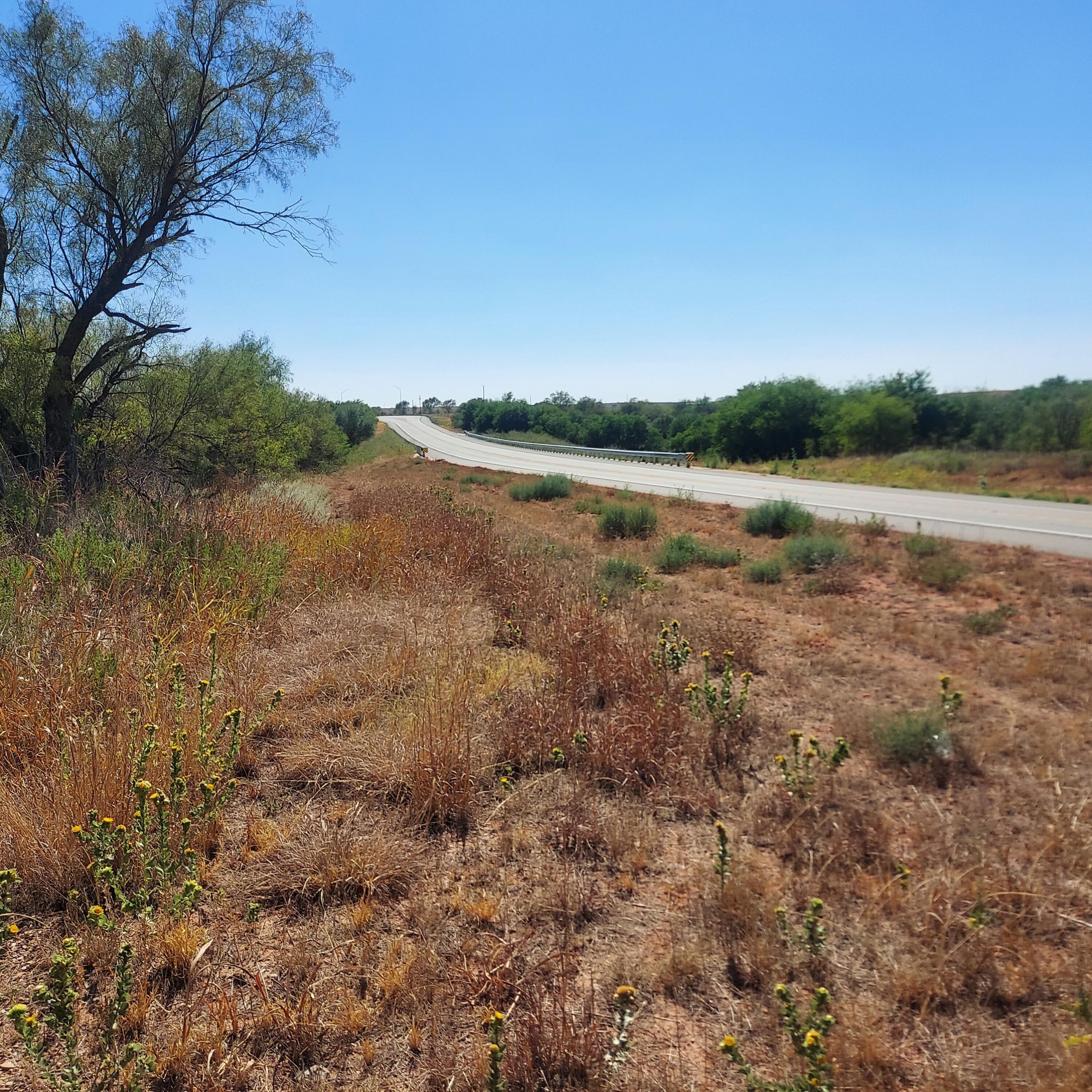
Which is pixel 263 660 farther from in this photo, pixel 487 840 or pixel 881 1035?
pixel 881 1035

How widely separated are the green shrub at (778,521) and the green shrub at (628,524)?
1.77 m

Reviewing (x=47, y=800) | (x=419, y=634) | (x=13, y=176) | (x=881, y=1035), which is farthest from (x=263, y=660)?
(x=13, y=176)

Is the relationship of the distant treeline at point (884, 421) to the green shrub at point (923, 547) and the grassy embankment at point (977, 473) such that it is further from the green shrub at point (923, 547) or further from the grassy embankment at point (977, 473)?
the green shrub at point (923, 547)

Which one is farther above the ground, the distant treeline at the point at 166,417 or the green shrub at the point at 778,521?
the distant treeline at the point at 166,417

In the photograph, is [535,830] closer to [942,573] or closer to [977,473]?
Answer: [942,573]

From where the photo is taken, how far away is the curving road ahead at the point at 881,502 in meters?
11.8

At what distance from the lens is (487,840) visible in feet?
11.1

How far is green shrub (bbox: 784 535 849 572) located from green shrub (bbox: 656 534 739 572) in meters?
0.84

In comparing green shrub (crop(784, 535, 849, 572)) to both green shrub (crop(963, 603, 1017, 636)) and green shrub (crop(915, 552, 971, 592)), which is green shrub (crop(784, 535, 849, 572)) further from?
green shrub (crop(963, 603, 1017, 636))

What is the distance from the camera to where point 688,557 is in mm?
10031

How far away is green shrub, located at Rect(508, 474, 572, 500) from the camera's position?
2030 cm

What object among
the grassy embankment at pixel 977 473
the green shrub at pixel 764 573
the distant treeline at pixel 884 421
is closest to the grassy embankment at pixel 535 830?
the green shrub at pixel 764 573

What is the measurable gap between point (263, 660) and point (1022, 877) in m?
4.55

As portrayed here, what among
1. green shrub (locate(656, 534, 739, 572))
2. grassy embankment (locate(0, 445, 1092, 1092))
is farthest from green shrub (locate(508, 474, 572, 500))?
grassy embankment (locate(0, 445, 1092, 1092))
